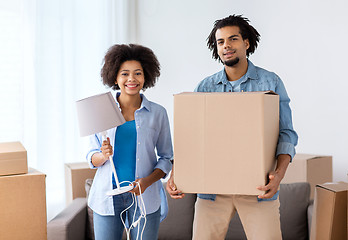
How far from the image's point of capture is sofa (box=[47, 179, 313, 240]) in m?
2.33

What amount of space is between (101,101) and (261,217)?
72 centimetres

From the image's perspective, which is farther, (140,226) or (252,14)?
(252,14)

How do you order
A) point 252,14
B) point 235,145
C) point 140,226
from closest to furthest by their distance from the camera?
point 235,145 < point 140,226 < point 252,14

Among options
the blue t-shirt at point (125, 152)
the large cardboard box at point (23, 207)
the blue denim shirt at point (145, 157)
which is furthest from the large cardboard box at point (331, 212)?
the large cardboard box at point (23, 207)

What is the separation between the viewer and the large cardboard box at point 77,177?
2688mm

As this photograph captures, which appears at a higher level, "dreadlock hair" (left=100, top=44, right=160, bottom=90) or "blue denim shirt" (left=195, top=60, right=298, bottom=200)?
"dreadlock hair" (left=100, top=44, right=160, bottom=90)

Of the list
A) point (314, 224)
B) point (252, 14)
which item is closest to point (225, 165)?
point (314, 224)

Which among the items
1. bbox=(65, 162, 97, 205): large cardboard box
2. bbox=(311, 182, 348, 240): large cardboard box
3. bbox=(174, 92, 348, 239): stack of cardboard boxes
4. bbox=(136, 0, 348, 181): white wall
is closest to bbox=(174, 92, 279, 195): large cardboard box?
bbox=(174, 92, 348, 239): stack of cardboard boxes

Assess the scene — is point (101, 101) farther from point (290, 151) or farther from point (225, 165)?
point (290, 151)

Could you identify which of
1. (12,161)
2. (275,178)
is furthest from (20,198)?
(275,178)

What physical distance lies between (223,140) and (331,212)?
54 centimetres

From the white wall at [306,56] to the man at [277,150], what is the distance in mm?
1281

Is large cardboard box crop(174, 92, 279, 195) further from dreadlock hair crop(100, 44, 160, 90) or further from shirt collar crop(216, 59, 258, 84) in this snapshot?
dreadlock hair crop(100, 44, 160, 90)

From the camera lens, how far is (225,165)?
140 cm
